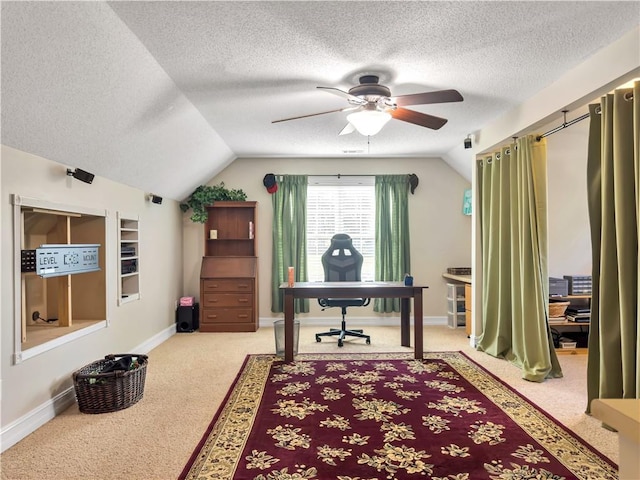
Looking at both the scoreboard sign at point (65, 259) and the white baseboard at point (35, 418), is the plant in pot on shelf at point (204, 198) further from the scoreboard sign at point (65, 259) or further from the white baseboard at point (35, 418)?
the white baseboard at point (35, 418)

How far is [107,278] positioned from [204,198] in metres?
2.20

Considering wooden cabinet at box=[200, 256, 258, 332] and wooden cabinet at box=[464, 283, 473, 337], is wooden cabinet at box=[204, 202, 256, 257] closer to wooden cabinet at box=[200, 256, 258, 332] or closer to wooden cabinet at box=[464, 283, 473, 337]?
wooden cabinet at box=[200, 256, 258, 332]

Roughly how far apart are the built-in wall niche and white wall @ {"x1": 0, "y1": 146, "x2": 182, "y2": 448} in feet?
0.22

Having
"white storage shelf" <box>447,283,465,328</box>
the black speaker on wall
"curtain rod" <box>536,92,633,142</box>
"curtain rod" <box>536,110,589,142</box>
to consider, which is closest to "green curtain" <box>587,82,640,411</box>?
"curtain rod" <box>536,92,633,142</box>

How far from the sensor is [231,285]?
5594 millimetres

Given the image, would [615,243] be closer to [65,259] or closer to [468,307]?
[468,307]

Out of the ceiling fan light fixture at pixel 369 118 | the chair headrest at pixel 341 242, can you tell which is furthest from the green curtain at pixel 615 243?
the chair headrest at pixel 341 242

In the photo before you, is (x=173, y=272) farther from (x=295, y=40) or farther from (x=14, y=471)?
(x=295, y=40)

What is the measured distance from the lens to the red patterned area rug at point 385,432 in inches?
84.6

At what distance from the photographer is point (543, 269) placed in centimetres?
370

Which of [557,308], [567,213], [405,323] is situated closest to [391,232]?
[405,323]

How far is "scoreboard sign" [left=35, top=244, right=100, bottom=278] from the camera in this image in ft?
9.16

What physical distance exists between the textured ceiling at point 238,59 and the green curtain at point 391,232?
2.06m

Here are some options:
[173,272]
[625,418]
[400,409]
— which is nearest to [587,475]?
[400,409]
